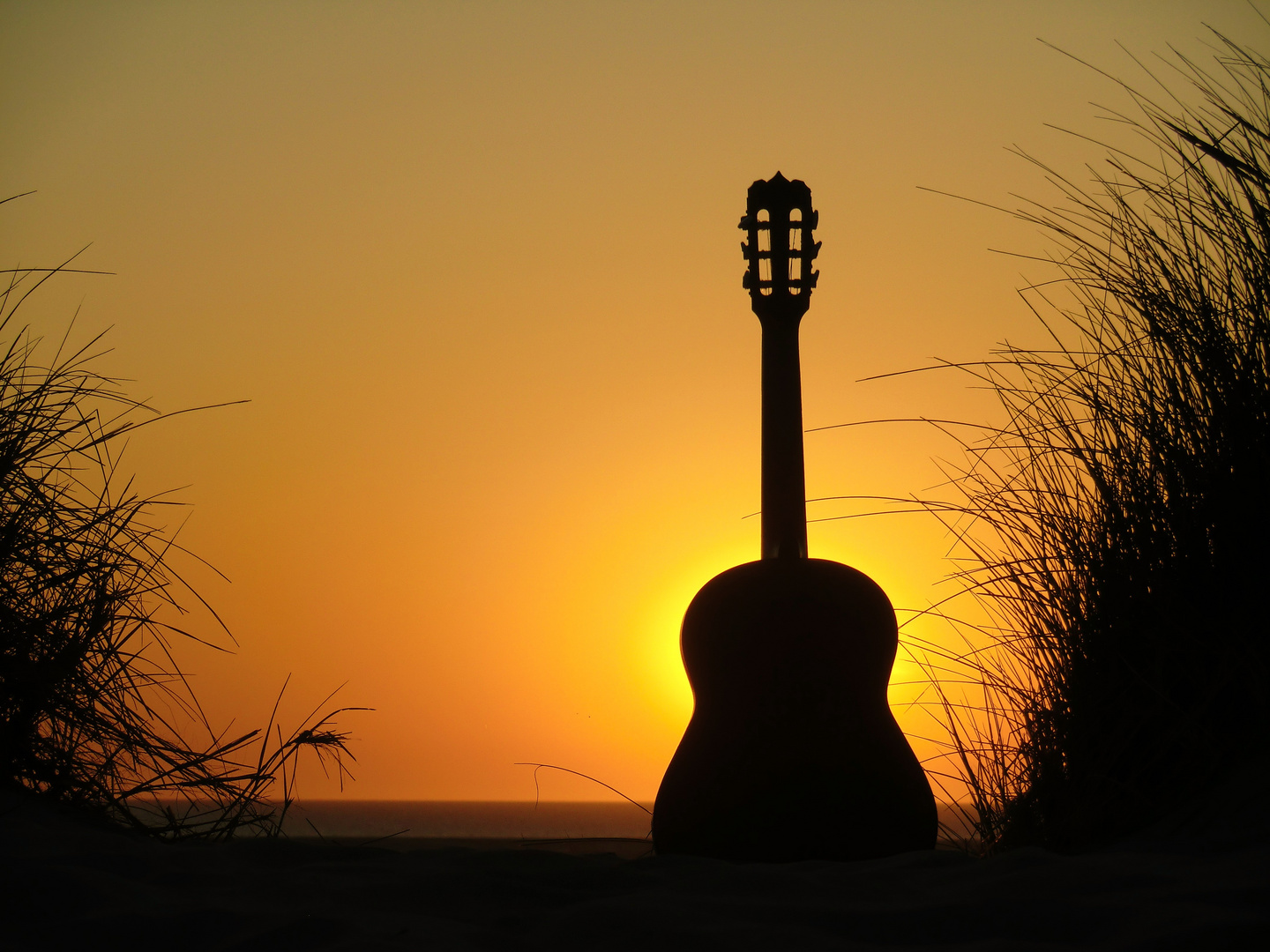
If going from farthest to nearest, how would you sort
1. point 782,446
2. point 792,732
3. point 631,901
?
point 782,446 < point 792,732 < point 631,901

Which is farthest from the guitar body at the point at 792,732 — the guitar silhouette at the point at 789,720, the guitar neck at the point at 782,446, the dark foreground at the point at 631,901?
the dark foreground at the point at 631,901

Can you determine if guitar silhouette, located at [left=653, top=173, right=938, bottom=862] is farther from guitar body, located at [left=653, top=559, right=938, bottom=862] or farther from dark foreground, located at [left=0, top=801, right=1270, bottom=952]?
dark foreground, located at [left=0, top=801, right=1270, bottom=952]

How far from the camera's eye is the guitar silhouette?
7.98 ft

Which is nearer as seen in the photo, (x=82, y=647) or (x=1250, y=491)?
(x=1250, y=491)

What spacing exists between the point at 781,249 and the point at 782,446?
727mm

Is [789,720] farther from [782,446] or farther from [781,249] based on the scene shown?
[781,249]

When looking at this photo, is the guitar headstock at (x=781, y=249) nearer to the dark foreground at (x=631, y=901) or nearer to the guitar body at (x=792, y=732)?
the guitar body at (x=792, y=732)

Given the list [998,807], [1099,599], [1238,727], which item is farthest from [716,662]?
[1238,727]

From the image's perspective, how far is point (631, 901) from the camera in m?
1.29

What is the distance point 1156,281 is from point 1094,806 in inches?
38.0

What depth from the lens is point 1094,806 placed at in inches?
64.7

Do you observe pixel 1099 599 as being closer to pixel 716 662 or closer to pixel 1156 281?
pixel 1156 281

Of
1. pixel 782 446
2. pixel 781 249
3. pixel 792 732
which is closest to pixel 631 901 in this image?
pixel 792 732

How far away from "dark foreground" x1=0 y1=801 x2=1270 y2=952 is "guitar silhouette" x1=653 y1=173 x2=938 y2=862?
859mm
